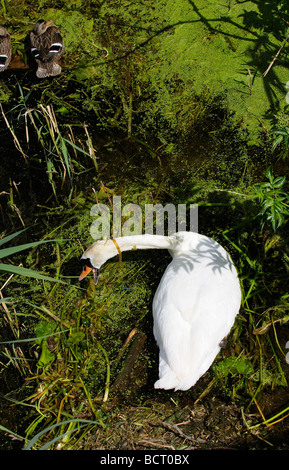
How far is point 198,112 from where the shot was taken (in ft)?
14.1

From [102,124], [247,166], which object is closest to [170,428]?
[247,166]

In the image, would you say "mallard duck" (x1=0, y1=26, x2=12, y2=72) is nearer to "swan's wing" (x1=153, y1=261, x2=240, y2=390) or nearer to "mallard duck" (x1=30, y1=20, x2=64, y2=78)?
"mallard duck" (x1=30, y1=20, x2=64, y2=78)

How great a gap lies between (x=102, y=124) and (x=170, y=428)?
110 inches

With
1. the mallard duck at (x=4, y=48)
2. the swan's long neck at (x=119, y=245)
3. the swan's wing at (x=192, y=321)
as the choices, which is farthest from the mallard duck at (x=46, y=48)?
the swan's wing at (x=192, y=321)

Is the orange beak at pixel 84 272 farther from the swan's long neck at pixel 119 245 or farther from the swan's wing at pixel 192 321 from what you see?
the swan's wing at pixel 192 321

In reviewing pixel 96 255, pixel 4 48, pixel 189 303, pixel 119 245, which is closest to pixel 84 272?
pixel 96 255

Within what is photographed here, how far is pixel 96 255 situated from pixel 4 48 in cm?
253

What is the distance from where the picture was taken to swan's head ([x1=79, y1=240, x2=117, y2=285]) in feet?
11.5

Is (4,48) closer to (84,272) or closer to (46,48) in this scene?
(46,48)

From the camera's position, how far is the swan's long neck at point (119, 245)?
3.51 m

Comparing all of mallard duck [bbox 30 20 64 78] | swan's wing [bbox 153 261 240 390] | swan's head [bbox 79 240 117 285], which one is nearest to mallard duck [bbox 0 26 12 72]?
mallard duck [bbox 30 20 64 78]

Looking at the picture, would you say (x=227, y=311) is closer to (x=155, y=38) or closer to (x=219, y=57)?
(x=219, y=57)

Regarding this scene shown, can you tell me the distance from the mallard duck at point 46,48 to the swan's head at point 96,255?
80.2 inches

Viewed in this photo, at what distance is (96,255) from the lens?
3.53m
